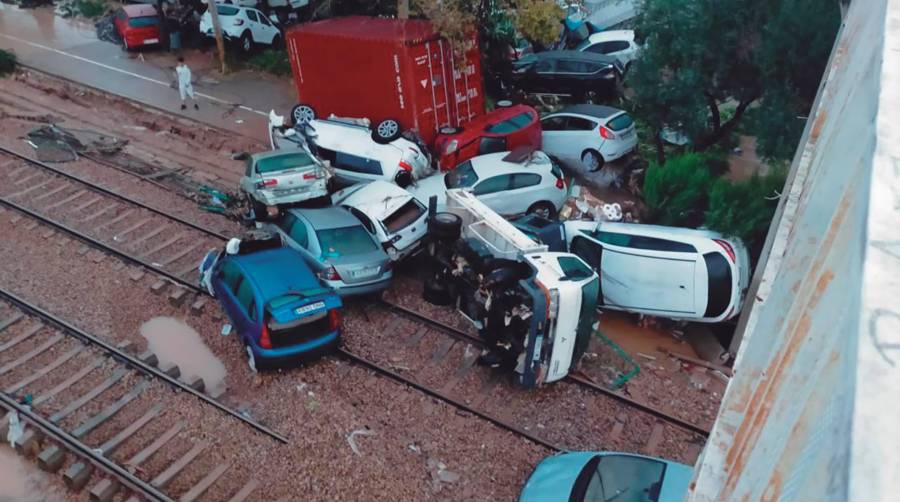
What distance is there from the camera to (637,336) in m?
11.2

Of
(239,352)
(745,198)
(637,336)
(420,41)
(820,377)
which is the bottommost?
(637,336)

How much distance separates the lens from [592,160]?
1596 cm

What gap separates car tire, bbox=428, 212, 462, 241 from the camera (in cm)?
1101

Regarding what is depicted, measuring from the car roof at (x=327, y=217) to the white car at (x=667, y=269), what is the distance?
3699 millimetres

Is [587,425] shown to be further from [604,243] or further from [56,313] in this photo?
[56,313]

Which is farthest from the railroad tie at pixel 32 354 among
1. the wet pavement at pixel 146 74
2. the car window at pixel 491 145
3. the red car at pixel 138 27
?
the red car at pixel 138 27

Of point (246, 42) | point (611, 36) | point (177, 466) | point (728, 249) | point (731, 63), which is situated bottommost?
point (177, 466)

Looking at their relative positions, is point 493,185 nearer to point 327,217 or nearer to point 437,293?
point 437,293

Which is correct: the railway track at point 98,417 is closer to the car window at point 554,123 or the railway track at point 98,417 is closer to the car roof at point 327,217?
the car roof at point 327,217

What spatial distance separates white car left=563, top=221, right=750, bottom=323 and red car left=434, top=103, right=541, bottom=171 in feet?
14.1

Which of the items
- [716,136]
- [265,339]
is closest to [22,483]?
[265,339]

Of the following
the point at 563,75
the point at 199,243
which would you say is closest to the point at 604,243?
the point at 199,243

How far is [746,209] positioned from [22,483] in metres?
11.0

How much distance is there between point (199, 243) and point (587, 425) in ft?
25.5
